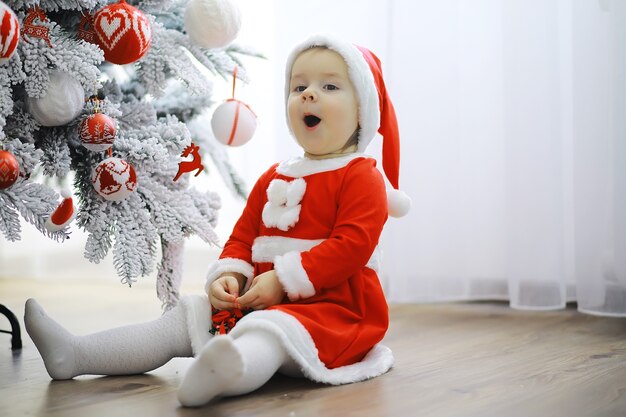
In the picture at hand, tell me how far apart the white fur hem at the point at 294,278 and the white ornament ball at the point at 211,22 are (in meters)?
0.46

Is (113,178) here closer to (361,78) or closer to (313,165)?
(313,165)

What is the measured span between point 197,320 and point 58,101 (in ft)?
1.35

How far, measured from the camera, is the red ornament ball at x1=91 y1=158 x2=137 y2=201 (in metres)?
1.29

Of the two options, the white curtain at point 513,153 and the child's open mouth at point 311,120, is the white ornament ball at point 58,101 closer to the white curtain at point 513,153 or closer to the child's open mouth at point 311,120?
the child's open mouth at point 311,120

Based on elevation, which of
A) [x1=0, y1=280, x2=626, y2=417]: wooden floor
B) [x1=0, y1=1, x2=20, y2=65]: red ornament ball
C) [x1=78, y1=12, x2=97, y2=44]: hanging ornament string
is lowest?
[x1=0, y1=280, x2=626, y2=417]: wooden floor

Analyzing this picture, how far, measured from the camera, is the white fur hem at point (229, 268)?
1.28m

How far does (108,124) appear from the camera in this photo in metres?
1.27

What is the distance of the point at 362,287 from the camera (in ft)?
4.10

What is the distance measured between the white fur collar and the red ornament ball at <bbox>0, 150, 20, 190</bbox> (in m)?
0.42

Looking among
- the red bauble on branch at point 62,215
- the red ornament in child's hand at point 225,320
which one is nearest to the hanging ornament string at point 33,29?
the red bauble on branch at point 62,215

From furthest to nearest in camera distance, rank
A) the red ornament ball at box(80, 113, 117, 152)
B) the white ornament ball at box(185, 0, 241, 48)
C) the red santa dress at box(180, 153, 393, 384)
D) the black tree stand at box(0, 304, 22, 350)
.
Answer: the black tree stand at box(0, 304, 22, 350) < the white ornament ball at box(185, 0, 241, 48) < the red ornament ball at box(80, 113, 117, 152) < the red santa dress at box(180, 153, 393, 384)

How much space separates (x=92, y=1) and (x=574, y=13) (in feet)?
3.53

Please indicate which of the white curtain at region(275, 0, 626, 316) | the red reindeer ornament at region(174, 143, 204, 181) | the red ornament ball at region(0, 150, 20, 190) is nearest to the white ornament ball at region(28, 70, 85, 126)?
the red ornament ball at region(0, 150, 20, 190)

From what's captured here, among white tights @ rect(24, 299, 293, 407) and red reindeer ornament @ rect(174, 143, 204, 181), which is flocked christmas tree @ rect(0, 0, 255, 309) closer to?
red reindeer ornament @ rect(174, 143, 204, 181)
